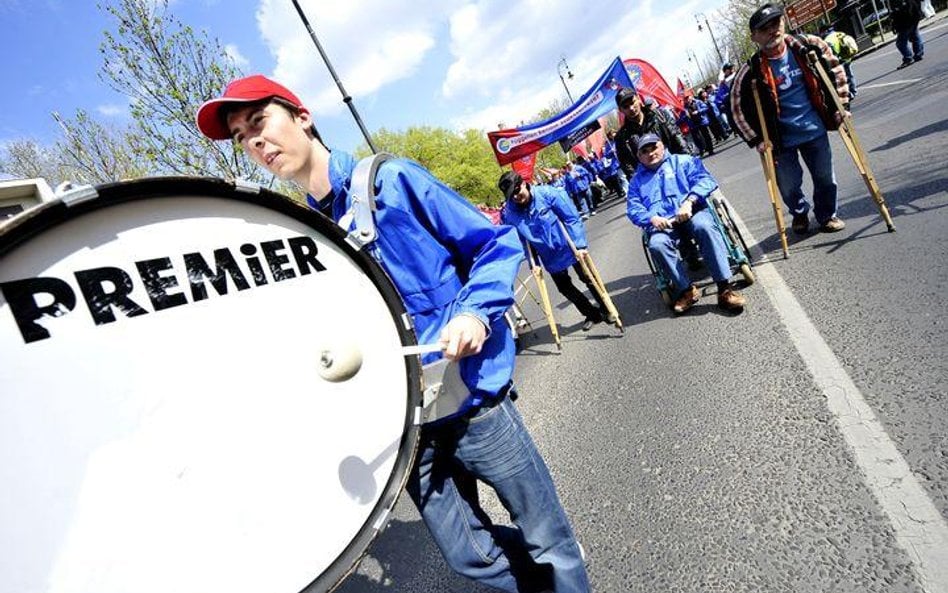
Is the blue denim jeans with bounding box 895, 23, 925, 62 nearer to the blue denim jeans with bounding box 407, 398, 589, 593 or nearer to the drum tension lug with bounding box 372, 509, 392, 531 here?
the blue denim jeans with bounding box 407, 398, 589, 593

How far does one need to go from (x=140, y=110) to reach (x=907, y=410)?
13984 mm

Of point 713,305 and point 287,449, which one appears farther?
point 713,305

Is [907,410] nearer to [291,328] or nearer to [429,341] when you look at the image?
[429,341]

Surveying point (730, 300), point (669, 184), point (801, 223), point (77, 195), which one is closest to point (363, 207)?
point (77, 195)

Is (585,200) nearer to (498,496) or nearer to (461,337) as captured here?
(498,496)

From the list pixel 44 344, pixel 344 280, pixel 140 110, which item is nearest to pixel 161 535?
pixel 44 344

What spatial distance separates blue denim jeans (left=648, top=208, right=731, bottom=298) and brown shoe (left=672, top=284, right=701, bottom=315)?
54 millimetres

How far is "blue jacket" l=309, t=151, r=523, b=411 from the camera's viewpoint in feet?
5.08

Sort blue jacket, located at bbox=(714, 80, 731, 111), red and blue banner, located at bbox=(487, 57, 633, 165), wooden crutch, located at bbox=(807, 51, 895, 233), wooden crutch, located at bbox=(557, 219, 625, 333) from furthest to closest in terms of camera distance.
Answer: blue jacket, located at bbox=(714, 80, 731, 111) < red and blue banner, located at bbox=(487, 57, 633, 165) < wooden crutch, located at bbox=(557, 219, 625, 333) < wooden crutch, located at bbox=(807, 51, 895, 233)

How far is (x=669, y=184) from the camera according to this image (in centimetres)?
463

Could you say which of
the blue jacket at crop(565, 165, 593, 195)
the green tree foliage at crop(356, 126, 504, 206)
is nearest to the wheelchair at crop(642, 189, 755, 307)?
the blue jacket at crop(565, 165, 593, 195)

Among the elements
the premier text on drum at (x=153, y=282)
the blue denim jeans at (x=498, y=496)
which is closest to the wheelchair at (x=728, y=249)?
the blue denim jeans at (x=498, y=496)

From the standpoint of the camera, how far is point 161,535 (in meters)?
Answer: 0.97

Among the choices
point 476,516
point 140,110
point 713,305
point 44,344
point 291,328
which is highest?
point 140,110
